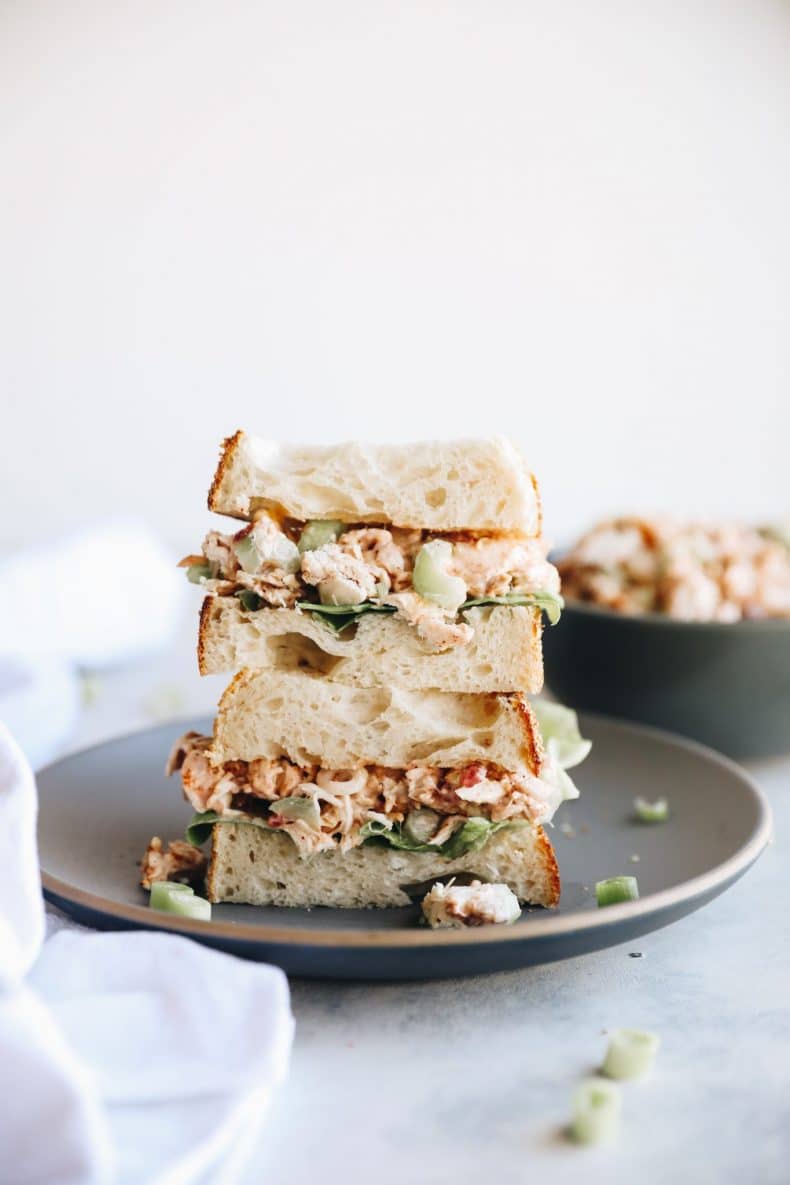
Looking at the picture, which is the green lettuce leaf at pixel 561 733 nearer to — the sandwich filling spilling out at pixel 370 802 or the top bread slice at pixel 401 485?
the sandwich filling spilling out at pixel 370 802

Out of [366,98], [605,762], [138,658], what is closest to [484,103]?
[366,98]

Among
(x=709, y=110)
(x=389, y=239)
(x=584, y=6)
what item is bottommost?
(x=389, y=239)

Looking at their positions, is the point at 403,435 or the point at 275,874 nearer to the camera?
the point at 275,874

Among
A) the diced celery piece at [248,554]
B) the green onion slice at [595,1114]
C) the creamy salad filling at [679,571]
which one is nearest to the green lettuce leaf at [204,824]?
the diced celery piece at [248,554]

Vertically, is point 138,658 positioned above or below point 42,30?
below

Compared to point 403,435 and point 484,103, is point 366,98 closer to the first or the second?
point 484,103

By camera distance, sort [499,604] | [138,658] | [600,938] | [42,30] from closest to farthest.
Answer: [600,938], [499,604], [138,658], [42,30]

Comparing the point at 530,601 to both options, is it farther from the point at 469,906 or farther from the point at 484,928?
the point at 484,928

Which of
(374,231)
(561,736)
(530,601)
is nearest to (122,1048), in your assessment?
(530,601)
